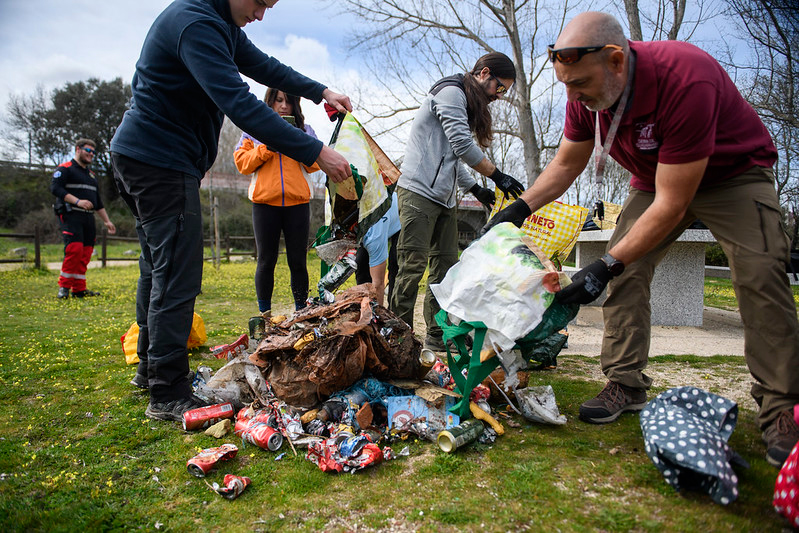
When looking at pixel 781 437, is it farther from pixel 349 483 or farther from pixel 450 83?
pixel 450 83

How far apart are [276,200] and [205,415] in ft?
6.09

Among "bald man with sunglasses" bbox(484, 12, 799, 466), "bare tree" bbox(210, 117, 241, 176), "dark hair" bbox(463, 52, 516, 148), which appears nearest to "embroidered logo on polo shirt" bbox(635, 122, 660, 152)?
"bald man with sunglasses" bbox(484, 12, 799, 466)

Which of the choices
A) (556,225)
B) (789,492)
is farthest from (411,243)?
(789,492)

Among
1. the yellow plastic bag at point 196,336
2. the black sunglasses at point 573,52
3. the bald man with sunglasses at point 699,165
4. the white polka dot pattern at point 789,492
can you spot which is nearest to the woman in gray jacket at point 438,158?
the bald man with sunglasses at point 699,165

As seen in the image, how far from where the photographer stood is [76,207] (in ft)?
23.1

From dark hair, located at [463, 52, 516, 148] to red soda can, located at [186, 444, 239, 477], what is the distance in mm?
2694

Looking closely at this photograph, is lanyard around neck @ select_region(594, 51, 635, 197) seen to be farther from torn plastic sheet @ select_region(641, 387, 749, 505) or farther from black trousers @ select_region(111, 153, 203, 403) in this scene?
black trousers @ select_region(111, 153, 203, 403)

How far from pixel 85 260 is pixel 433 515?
25.0 feet

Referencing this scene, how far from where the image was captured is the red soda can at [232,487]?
1.73 metres

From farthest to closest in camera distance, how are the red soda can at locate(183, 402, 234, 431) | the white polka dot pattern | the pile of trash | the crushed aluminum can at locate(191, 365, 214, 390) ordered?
the crushed aluminum can at locate(191, 365, 214, 390)
the red soda can at locate(183, 402, 234, 431)
the pile of trash
the white polka dot pattern

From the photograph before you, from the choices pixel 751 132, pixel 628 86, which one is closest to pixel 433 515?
pixel 628 86

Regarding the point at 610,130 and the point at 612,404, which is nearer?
the point at 610,130

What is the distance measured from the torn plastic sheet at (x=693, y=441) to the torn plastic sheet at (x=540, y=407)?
0.51m

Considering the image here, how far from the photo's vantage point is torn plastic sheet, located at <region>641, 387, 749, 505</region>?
61.6 inches
